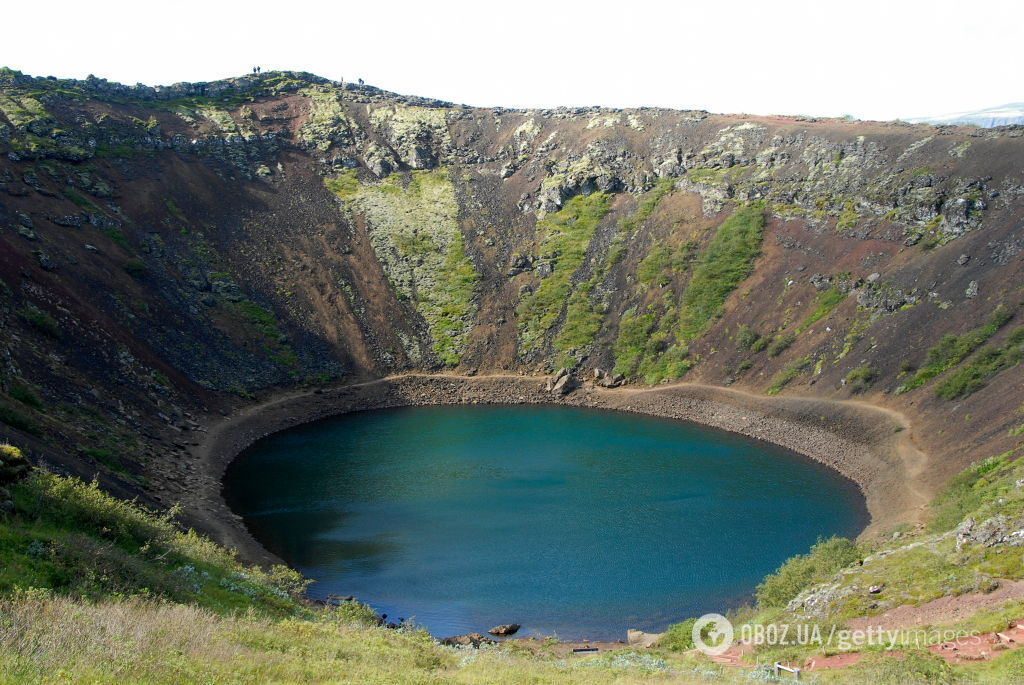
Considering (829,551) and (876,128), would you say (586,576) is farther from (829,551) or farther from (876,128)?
(876,128)

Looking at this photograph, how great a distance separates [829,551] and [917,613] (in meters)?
9.71

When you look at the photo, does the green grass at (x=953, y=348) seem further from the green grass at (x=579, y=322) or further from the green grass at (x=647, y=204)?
the green grass at (x=647, y=204)

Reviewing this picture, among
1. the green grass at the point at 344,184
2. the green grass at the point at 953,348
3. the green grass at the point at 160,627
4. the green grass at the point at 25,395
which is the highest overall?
the green grass at the point at 344,184

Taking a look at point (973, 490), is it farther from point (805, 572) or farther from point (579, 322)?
point (579, 322)

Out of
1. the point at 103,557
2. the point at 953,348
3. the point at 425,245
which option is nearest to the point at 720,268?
the point at 953,348

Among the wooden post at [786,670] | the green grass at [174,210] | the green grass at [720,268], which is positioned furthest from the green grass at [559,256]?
the wooden post at [786,670]

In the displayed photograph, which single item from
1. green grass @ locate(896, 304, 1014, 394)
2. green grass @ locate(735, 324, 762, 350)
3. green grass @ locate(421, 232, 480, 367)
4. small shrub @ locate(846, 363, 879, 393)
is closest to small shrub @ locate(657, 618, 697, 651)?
green grass @ locate(896, 304, 1014, 394)

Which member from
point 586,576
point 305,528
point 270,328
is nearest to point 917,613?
point 586,576

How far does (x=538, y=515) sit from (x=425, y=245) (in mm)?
54772

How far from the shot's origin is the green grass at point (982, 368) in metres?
55.3

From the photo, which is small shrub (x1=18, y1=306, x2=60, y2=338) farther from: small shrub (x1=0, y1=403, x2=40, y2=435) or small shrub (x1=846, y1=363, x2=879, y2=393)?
small shrub (x1=846, y1=363, x2=879, y2=393)

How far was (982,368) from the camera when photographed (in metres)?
56.5

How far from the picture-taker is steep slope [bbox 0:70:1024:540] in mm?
59594

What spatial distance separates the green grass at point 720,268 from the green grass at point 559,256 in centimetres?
1512
